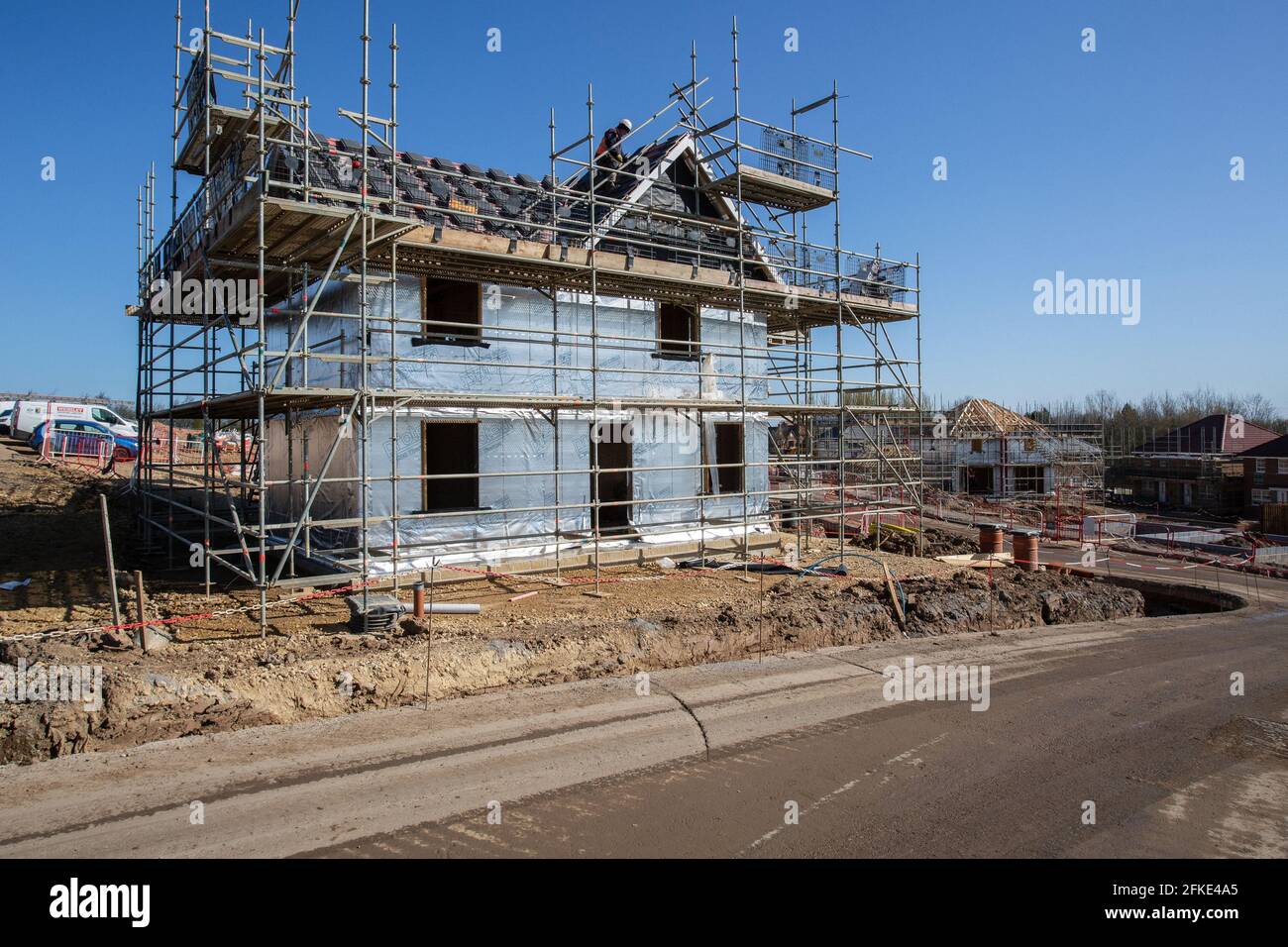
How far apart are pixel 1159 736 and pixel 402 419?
37.0ft

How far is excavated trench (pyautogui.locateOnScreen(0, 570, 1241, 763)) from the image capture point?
7.31 metres

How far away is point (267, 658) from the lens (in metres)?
8.51

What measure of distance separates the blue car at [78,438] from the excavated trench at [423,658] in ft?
84.9

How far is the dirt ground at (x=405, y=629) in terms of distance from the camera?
7.64m

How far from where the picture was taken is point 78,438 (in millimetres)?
30484

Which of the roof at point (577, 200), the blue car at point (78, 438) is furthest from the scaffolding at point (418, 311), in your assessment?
the blue car at point (78, 438)

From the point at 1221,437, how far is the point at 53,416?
195ft

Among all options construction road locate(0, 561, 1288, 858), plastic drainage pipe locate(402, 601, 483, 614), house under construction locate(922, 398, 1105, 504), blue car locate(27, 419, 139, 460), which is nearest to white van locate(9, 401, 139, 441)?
blue car locate(27, 419, 139, 460)

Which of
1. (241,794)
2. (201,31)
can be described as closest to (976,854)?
(241,794)

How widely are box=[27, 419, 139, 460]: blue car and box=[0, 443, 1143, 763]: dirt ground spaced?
14.7 meters

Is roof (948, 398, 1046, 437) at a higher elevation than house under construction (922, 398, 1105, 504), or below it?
higher

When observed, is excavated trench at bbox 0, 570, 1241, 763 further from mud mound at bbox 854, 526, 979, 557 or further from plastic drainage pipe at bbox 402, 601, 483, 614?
mud mound at bbox 854, 526, 979, 557

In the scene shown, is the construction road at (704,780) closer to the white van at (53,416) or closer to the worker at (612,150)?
the worker at (612,150)

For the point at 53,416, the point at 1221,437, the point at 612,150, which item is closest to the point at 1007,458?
the point at 1221,437
